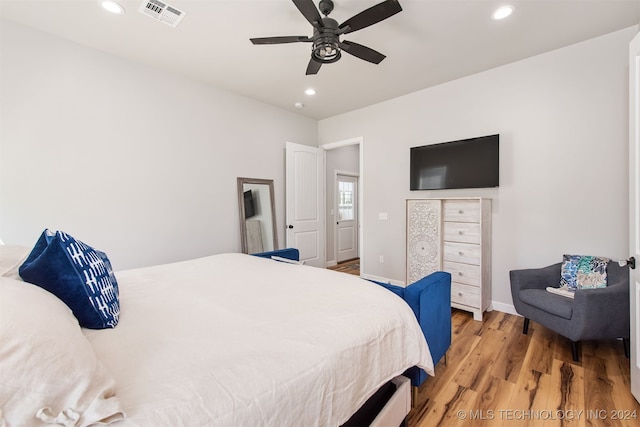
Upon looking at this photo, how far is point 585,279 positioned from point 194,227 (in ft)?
13.2

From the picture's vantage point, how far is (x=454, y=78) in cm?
330

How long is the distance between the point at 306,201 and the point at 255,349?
3.62 meters

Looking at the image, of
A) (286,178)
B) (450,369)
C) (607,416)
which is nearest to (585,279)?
(607,416)

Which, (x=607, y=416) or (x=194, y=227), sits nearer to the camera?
(x=607, y=416)

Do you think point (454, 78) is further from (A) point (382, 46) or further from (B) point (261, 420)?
(B) point (261, 420)

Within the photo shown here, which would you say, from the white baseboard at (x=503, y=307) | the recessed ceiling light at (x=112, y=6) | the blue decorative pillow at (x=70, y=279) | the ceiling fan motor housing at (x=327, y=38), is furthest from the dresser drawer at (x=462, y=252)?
the recessed ceiling light at (x=112, y=6)

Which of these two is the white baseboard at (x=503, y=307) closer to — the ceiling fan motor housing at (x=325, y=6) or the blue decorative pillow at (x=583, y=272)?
the blue decorative pillow at (x=583, y=272)

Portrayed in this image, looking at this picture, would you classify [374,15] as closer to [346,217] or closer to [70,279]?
[70,279]

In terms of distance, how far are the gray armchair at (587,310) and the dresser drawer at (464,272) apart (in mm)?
446

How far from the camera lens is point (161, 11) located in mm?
2141

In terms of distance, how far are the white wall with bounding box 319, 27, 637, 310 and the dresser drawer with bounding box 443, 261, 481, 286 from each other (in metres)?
0.43

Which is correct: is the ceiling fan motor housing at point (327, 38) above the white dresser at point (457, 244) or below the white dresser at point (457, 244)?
above

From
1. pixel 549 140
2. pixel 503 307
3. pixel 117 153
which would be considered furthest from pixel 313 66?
pixel 503 307

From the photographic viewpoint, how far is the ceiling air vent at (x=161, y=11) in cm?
206
